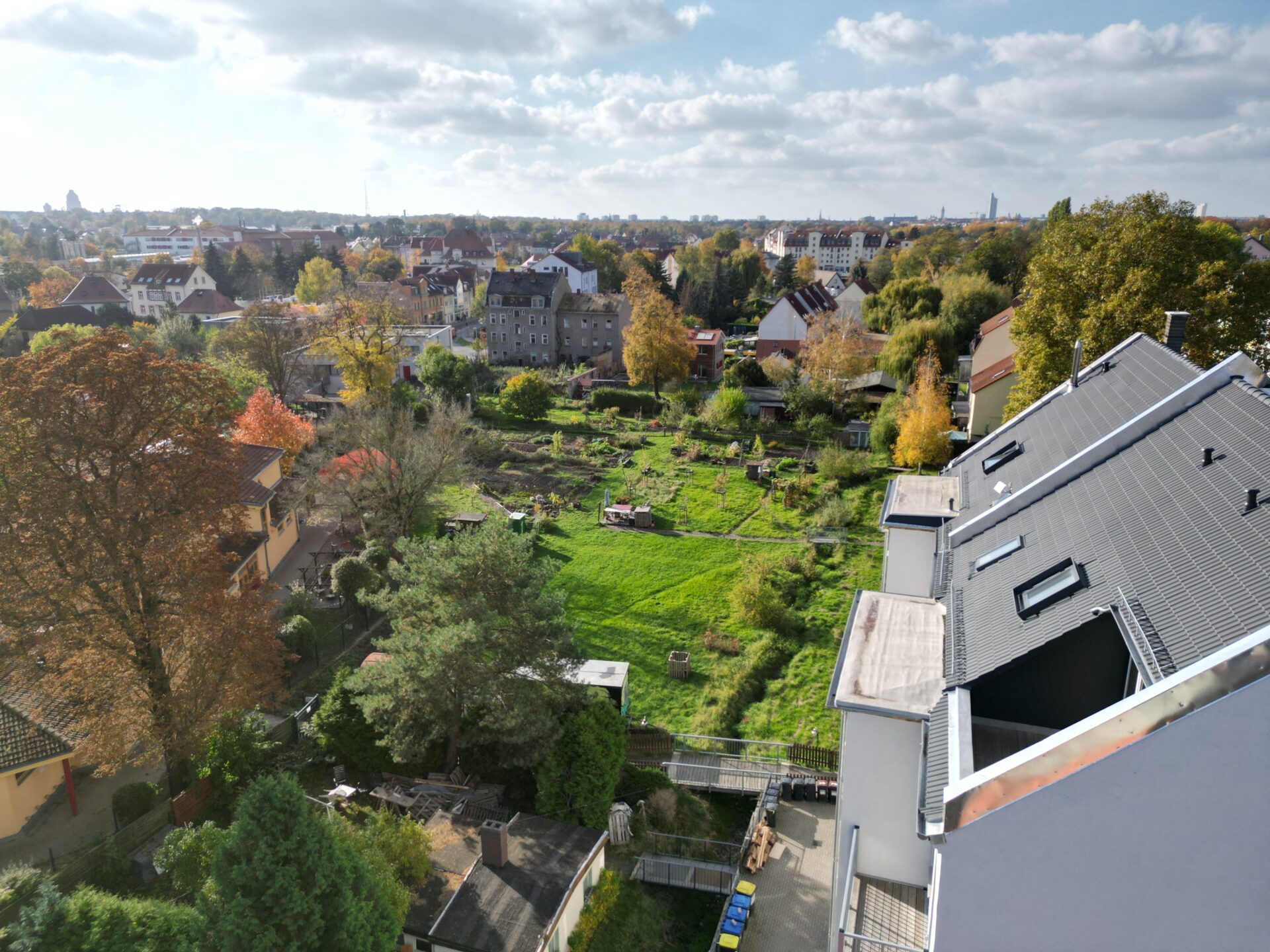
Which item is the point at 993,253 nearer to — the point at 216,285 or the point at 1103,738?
the point at 1103,738

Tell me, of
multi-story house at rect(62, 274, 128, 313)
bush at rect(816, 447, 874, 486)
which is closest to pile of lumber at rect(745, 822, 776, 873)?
bush at rect(816, 447, 874, 486)

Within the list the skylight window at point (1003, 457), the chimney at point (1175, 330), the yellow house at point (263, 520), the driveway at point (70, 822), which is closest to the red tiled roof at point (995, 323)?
the chimney at point (1175, 330)

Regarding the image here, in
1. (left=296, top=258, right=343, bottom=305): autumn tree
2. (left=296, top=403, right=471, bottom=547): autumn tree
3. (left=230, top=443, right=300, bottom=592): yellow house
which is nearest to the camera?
(left=230, top=443, right=300, bottom=592): yellow house

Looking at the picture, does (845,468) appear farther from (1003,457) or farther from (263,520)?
(263,520)

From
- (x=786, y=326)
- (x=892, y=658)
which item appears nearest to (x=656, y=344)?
(x=786, y=326)

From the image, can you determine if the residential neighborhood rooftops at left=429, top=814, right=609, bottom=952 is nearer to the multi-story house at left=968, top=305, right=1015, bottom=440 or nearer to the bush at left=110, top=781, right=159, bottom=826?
the bush at left=110, top=781, right=159, bottom=826

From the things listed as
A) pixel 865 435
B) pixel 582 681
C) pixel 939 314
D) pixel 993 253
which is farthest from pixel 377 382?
pixel 993 253
